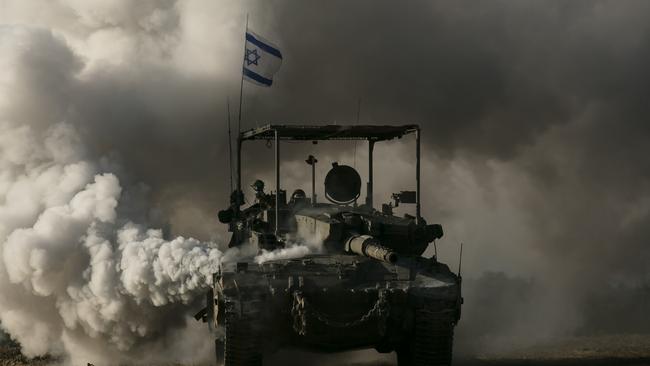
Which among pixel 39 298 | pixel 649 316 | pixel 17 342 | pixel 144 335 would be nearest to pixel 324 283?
pixel 144 335

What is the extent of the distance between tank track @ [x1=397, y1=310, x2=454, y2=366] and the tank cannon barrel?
1155mm

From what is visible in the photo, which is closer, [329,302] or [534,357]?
[329,302]

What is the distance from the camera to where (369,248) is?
16.7 metres

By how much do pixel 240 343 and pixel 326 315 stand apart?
5.31 ft

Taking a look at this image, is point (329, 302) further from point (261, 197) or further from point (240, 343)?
point (261, 197)

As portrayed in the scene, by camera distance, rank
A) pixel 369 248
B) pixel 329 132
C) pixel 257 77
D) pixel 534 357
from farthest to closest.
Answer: pixel 257 77 → pixel 534 357 → pixel 329 132 → pixel 369 248

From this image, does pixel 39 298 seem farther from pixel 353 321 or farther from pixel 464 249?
pixel 464 249

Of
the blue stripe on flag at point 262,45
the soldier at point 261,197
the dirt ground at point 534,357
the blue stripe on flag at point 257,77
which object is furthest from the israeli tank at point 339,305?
the blue stripe on flag at point 262,45

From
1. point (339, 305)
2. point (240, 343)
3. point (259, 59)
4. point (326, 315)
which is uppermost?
point (259, 59)

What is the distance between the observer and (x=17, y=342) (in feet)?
83.6

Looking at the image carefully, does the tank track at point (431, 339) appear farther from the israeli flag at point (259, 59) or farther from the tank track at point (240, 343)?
the israeli flag at point (259, 59)

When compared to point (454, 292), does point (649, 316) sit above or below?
below

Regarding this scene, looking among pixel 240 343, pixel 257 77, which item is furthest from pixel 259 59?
pixel 240 343

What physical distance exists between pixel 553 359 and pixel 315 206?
22.0 ft
